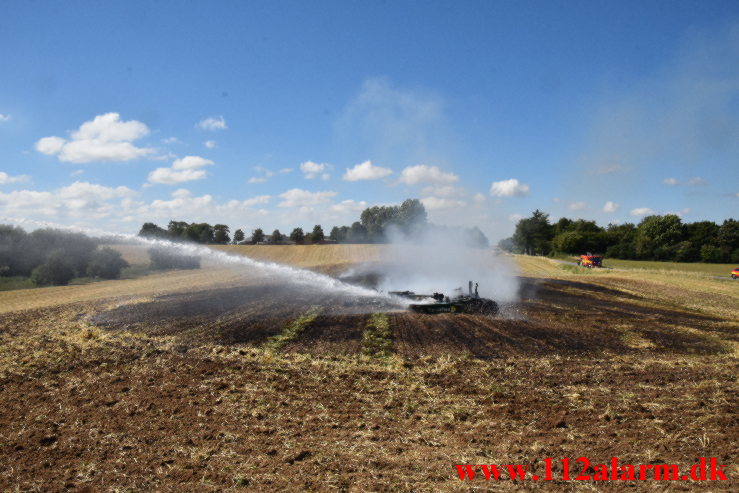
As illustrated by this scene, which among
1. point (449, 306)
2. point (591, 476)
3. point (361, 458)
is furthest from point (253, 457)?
point (449, 306)

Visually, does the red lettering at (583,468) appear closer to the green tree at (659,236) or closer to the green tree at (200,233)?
the green tree at (200,233)

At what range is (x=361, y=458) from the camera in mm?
7680

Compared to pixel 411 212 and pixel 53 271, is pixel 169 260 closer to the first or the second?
pixel 53 271

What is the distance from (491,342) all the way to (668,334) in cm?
880

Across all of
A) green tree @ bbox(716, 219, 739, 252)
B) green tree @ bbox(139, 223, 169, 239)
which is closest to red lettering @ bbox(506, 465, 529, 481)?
green tree @ bbox(139, 223, 169, 239)

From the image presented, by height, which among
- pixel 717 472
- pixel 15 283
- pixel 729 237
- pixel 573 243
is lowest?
pixel 15 283

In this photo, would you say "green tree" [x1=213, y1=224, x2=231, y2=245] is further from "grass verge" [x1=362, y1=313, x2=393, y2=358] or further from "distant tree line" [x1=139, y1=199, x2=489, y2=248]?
"grass verge" [x1=362, y1=313, x2=393, y2=358]

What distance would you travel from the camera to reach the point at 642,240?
254 ft

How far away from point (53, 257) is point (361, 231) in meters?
89.6

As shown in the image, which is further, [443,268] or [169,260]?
[169,260]

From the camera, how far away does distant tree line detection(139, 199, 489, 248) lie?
47625mm

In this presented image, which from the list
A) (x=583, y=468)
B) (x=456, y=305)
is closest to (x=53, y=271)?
(x=456, y=305)

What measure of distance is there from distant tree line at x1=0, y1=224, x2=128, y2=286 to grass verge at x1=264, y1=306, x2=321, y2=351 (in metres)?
35.7

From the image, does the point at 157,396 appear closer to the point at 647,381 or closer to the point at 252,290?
the point at 647,381
